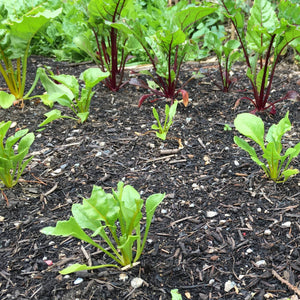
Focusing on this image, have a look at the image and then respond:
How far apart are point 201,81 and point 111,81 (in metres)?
0.88

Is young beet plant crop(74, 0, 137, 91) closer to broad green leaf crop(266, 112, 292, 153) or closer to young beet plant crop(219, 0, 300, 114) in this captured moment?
young beet plant crop(219, 0, 300, 114)

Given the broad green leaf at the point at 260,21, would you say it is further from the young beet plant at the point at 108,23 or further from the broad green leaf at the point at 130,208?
the broad green leaf at the point at 130,208

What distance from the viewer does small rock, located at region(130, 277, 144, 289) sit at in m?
1.53

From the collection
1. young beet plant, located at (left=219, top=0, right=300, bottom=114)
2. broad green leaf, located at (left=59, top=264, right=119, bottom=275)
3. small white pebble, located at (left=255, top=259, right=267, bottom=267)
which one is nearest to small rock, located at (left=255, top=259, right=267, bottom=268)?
small white pebble, located at (left=255, top=259, right=267, bottom=267)

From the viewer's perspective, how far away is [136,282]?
154 cm

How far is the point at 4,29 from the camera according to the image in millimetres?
2697

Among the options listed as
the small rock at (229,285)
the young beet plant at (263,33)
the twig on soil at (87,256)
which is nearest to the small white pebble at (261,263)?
the small rock at (229,285)

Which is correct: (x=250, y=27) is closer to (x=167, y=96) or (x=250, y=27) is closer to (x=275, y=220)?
(x=167, y=96)

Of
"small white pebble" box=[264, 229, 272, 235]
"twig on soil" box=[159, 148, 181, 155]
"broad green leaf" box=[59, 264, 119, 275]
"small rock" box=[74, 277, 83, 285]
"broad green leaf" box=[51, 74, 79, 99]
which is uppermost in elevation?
"broad green leaf" box=[51, 74, 79, 99]

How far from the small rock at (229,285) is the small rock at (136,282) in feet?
1.18

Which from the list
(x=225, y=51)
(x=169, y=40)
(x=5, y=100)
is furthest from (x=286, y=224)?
(x=5, y=100)

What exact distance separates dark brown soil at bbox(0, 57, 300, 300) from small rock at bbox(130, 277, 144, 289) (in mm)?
18

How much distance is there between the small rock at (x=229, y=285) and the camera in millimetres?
1514

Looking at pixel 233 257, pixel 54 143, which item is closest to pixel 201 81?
pixel 54 143
